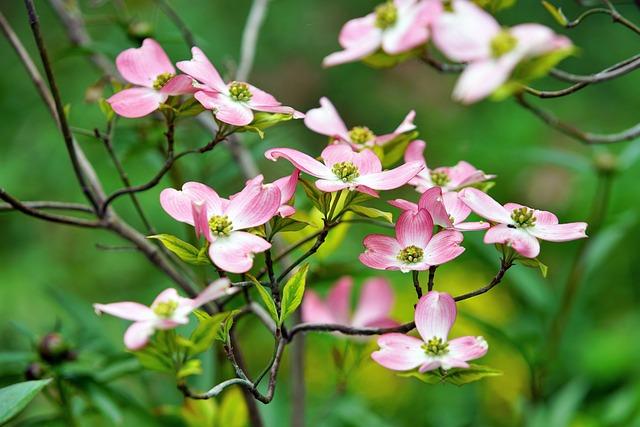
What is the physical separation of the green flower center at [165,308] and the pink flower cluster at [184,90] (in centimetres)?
12

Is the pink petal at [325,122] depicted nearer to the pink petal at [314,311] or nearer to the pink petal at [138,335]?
the pink petal at [138,335]

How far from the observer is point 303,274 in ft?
1.61

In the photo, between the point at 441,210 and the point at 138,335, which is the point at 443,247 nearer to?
the point at 441,210

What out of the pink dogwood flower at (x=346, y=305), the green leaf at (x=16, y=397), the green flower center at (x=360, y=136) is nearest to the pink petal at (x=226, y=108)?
the green flower center at (x=360, y=136)

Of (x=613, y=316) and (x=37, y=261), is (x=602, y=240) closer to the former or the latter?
(x=613, y=316)

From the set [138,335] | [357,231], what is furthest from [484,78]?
[357,231]

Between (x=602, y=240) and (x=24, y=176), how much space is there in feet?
3.85

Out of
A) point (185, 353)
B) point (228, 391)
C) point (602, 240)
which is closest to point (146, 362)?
point (185, 353)

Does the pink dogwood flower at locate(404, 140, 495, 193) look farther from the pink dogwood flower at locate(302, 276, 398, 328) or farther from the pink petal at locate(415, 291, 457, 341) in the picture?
Result: the pink dogwood flower at locate(302, 276, 398, 328)

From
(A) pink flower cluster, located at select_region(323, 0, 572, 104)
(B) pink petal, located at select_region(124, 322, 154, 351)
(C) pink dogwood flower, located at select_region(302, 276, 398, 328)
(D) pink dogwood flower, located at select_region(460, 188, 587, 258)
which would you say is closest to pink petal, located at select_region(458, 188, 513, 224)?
(D) pink dogwood flower, located at select_region(460, 188, 587, 258)

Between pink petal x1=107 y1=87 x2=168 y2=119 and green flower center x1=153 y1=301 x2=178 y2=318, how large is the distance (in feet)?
0.45

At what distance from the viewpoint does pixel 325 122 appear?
23.1 inches

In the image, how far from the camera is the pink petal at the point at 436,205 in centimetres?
49

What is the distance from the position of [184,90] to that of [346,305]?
0.45 m
